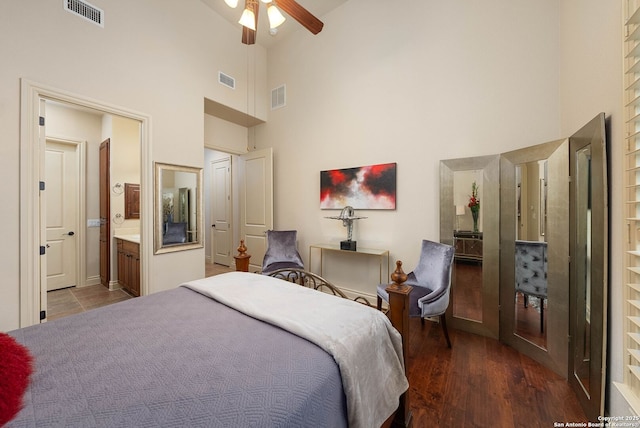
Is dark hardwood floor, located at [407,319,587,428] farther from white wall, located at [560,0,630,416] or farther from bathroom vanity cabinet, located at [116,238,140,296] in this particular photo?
bathroom vanity cabinet, located at [116,238,140,296]

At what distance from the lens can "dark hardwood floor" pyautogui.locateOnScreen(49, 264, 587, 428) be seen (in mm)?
1588

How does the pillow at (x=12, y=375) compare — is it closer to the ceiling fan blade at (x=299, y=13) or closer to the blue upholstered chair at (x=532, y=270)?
the ceiling fan blade at (x=299, y=13)

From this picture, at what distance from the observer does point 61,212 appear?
13.4 ft

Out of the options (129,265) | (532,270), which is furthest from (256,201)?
(532,270)

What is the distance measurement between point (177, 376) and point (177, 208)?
9.99 ft

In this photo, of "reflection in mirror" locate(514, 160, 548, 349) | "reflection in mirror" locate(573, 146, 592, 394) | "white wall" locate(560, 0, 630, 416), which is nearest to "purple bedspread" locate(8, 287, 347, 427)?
"white wall" locate(560, 0, 630, 416)

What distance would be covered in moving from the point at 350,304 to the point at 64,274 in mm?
4961

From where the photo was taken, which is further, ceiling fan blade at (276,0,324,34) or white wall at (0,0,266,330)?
white wall at (0,0,266,330)

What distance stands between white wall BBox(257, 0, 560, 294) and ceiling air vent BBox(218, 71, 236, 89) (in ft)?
2.60

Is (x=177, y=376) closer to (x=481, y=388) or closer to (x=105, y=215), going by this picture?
(x=481, y=388)

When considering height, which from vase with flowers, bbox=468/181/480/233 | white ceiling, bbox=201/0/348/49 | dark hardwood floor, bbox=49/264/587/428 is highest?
white ceiling, bbox=201/0/348/49

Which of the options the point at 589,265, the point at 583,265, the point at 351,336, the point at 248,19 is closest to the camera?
the point at 351,336

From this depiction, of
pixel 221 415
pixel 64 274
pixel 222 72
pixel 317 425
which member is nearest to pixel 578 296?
pixel 317 425

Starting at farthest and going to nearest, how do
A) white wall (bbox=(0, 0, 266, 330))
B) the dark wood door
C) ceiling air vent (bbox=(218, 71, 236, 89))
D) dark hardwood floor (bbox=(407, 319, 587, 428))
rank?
the dark wood door, ceiling air vent (bbox=(218, 71, 236, 89)), white wall (bbox=(0, 0, 266, 330)), dark hardwood floor (bbox=(407, 319, 587, 428))
